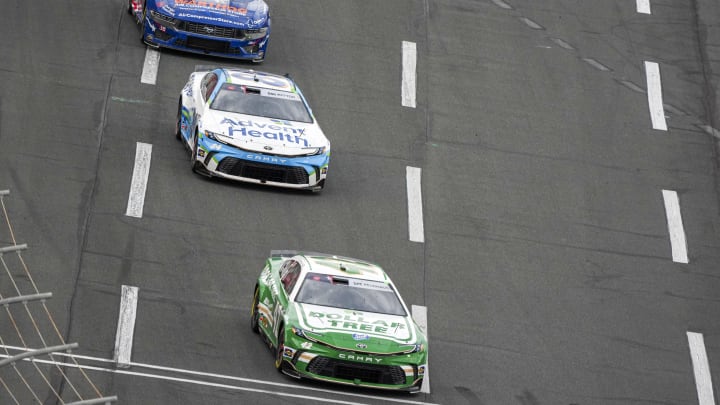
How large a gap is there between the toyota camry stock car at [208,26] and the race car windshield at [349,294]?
10073mm

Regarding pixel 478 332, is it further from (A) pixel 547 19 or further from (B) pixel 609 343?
(A) pixel 547 19

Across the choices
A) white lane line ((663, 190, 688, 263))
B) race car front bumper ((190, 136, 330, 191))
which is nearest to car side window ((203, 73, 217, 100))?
race car front bumper ((190, 136, 330, 191))

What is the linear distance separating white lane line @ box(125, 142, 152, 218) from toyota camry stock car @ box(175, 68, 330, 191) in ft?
2.27

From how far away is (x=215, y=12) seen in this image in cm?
2772

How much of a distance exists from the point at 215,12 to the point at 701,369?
37.7 feet

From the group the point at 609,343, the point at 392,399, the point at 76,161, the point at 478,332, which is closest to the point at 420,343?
the point at 392,399

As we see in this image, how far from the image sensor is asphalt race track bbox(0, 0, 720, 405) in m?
19.5

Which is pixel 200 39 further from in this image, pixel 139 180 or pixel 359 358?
pixel 359 358

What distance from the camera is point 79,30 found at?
2869cm

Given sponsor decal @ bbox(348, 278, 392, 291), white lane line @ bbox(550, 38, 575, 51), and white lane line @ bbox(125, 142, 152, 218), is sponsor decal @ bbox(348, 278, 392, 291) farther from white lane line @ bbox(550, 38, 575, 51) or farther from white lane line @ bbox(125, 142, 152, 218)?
white lane line @ bbox(550, 38, 575, 51)

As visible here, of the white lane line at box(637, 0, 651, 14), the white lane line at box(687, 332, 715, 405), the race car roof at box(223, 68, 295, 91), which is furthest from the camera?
the white lane line at box(637, 0, 651, 14)

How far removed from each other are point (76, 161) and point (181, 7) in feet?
16.1

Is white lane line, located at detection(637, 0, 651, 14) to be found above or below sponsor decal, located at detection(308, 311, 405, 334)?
below

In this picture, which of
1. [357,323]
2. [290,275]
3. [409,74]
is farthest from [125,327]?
[409,74]
